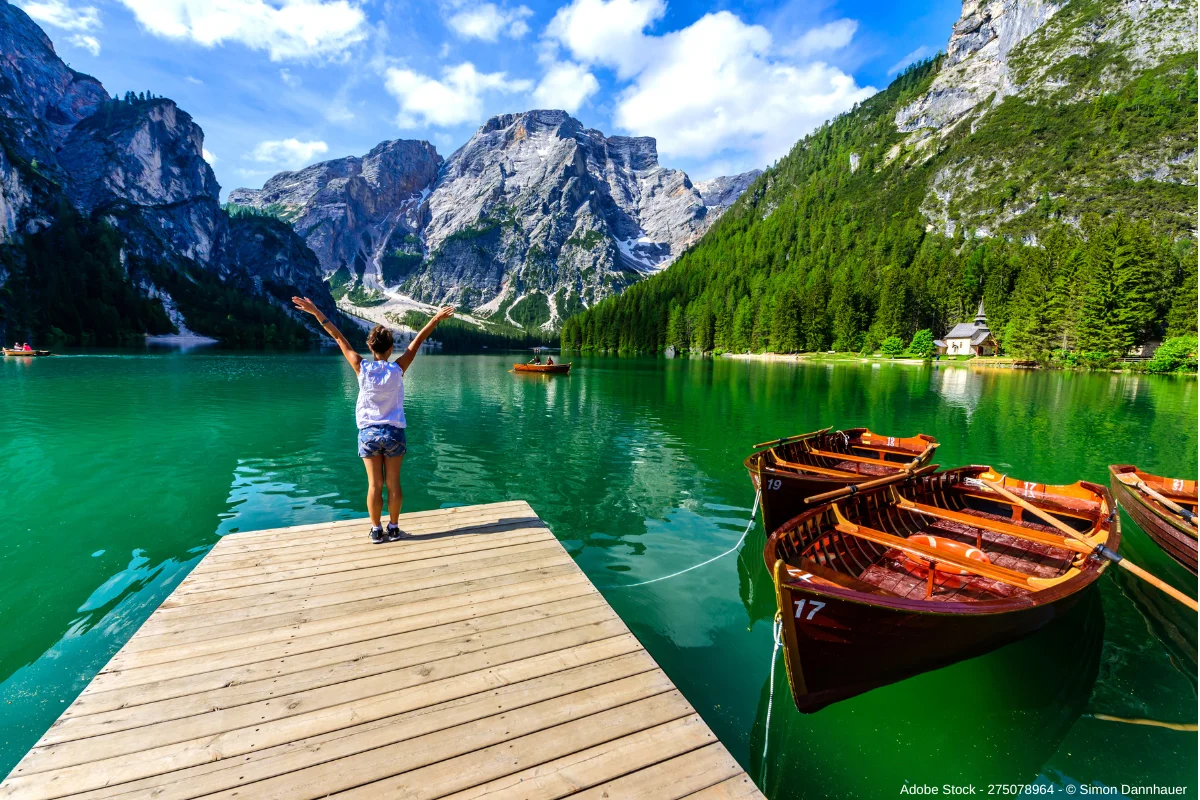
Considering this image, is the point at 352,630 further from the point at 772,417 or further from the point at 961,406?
the point at 961,406

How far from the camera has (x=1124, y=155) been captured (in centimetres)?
11806

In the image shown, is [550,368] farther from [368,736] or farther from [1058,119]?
[1058,119]

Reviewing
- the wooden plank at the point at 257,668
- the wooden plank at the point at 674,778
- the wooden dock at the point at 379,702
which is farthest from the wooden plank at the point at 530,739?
the wooden plank at the point at 257,668

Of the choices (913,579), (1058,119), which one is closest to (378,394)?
(913,579)

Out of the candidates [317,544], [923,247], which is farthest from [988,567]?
[923,247]

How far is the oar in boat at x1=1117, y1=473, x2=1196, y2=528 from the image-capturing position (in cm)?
930

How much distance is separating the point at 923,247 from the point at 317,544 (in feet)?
544

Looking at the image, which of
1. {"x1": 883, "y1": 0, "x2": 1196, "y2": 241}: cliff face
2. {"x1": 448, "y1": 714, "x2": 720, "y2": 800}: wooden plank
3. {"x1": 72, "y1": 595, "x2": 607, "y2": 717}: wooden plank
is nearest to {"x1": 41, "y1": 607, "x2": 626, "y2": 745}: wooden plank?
{"x1": 72, "y1": 595, "x2": 607, "y2": 717}: wooden plank

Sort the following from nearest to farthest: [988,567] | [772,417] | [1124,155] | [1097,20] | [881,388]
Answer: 1. [988,567]
2. [772,417]
3. [881,388]
4. [1124,155]
5. [1097,20]

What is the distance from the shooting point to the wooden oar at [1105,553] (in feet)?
18.5

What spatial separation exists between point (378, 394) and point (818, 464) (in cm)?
1289

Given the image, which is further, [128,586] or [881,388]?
[881,388]

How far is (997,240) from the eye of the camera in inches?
4860

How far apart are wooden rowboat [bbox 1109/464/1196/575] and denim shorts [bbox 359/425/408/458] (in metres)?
13.7
